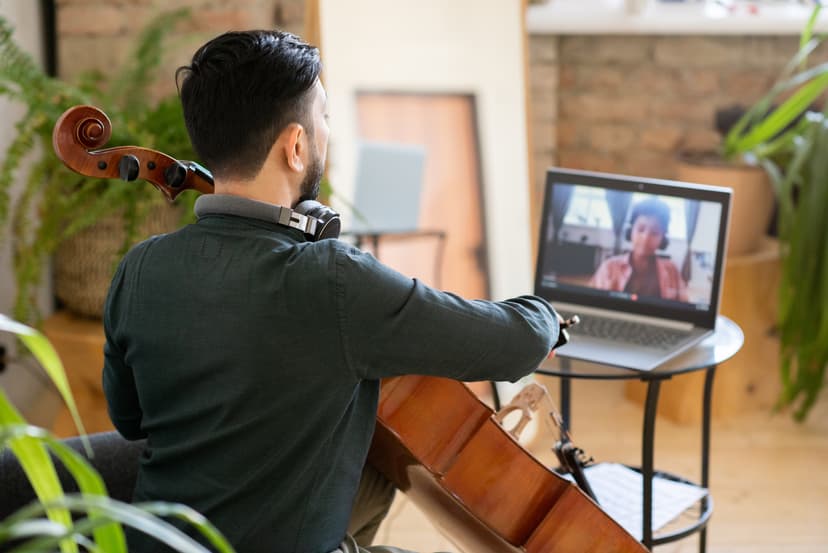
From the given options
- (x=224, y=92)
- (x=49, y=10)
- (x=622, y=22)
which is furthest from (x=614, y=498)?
(x=49, y=10)

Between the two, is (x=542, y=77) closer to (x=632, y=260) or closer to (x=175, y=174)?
(x=632, y=260)

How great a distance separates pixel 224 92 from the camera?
1.25m

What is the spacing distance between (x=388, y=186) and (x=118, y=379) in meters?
1.44

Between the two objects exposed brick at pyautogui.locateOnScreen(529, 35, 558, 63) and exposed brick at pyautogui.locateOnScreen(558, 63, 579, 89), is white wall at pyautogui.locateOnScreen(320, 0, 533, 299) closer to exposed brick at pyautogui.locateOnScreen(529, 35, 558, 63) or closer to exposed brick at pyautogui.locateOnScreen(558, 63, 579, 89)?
exposed brick at pyautogui.locateOnScreen(529, 35, 558, 63)

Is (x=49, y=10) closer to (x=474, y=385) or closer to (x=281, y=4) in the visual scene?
(x=281, y=4)

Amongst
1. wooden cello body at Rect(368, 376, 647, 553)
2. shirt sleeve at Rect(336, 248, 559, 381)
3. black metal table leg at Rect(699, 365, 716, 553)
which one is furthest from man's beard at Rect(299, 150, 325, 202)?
black metal table leg at Rect(699, 365, 716, 553)

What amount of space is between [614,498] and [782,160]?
4.87ft

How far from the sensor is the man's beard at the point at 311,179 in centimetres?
133

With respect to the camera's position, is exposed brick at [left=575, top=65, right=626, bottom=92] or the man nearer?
the man

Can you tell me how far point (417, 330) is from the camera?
4.02ft

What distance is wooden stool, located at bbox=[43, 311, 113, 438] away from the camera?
2.57m

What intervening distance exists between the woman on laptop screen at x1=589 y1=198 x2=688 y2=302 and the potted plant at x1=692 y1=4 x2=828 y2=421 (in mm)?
1039

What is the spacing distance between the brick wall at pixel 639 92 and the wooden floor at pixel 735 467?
836 mm

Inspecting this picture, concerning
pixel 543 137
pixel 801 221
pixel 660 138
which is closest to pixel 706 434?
pixel 801 221
